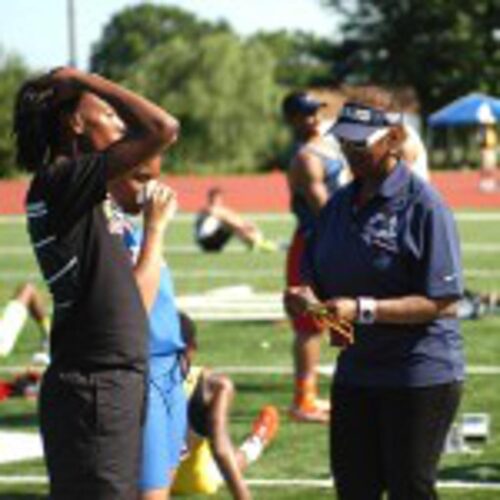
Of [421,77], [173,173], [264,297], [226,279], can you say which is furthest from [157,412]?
[421,77]

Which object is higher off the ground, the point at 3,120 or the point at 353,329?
the point at 353,329

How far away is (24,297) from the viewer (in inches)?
533

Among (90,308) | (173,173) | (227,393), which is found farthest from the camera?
(173,173)

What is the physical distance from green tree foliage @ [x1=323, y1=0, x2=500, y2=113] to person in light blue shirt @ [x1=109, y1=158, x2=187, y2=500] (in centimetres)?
7940

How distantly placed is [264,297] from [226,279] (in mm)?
3285

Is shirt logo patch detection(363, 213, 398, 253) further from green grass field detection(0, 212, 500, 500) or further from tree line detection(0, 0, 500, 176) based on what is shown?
tree line detection(0, 0, 500, 176)

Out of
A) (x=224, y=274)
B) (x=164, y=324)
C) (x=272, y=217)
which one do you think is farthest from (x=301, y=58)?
(x=164, y=324)

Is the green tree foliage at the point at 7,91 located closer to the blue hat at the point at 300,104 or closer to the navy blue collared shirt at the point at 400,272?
the blue hat at the point at 300,104

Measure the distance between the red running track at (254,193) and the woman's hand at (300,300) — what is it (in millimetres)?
39811

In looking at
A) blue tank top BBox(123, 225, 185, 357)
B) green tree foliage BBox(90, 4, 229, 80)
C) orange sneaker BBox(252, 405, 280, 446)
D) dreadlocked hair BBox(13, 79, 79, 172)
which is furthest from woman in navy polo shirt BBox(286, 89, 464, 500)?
green tree foliage BBox(90, 4, 229, 80)

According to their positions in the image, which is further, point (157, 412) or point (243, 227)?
point (243, 227)

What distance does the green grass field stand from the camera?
30.0 feet

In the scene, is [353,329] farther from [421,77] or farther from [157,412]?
[421,77]

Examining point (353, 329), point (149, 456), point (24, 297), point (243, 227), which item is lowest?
point (243, 227)
